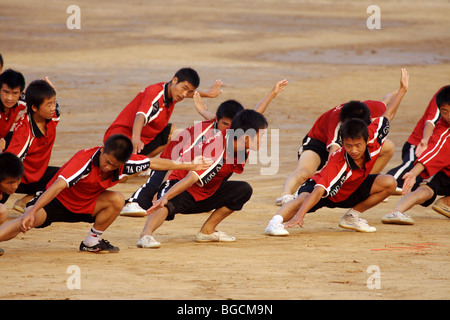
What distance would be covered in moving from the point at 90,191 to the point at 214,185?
1.35 m

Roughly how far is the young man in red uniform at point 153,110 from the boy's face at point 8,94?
1.34 meters

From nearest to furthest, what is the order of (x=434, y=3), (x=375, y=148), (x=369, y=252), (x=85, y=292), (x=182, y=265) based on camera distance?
(x=85, y=292)
(x=182, y=265)
(x=369, y=252)
(x=375, y=148)
(x=434, y=3)

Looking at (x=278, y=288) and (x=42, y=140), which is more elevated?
(x=42, y=140)

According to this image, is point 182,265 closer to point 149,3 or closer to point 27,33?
point 27,33

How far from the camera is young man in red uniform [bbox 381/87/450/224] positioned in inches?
370

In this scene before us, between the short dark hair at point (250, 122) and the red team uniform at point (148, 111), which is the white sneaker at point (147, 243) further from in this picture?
the red team uniform at point (148, 111)

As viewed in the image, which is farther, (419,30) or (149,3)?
(149,3)

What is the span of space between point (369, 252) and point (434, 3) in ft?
109

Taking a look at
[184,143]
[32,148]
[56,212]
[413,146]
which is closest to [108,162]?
[56,212]

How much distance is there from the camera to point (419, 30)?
3066cm

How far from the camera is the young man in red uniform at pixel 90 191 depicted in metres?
7.07

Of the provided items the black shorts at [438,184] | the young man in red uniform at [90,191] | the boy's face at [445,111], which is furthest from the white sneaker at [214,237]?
the boy's face at [445,111]

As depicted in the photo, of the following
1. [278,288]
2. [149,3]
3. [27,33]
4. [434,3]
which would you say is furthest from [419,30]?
[278,288]

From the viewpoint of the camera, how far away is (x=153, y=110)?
10.2 m
